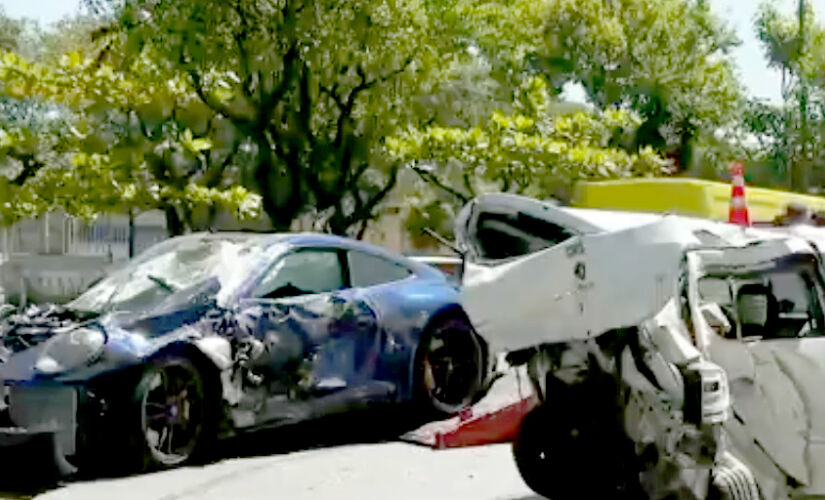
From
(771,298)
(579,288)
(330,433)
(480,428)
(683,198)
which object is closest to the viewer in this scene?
(579,288)

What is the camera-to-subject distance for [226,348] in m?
8.59

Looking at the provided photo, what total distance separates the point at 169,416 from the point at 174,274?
3.89ft

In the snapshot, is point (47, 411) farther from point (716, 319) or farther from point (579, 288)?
point (716, 319)

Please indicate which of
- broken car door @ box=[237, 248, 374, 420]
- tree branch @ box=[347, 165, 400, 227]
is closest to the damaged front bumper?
broken car door @ box=[237, 248, 374, 420]

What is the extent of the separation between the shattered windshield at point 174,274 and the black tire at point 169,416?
56 centimetres

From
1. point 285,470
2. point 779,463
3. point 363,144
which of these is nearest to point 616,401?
point 779,463

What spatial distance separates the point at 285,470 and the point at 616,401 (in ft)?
9.85

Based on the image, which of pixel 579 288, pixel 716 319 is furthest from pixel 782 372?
pixel 579 288

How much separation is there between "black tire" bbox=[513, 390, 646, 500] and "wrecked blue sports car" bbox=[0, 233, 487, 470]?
2204 mm

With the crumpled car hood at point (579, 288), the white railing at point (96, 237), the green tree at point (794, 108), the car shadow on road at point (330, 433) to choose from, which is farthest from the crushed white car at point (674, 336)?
the green tree at point (794, 108)

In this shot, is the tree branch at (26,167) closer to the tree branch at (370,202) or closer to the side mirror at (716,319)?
the tree branch at (370,202)

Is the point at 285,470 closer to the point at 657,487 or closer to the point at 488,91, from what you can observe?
the point at 657,487

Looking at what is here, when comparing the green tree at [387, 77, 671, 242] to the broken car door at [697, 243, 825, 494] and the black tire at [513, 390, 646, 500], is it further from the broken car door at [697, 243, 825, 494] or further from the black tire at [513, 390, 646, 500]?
the broken car door at [697, 243, 825, 494]

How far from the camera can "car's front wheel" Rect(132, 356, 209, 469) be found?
8070 millimetres
